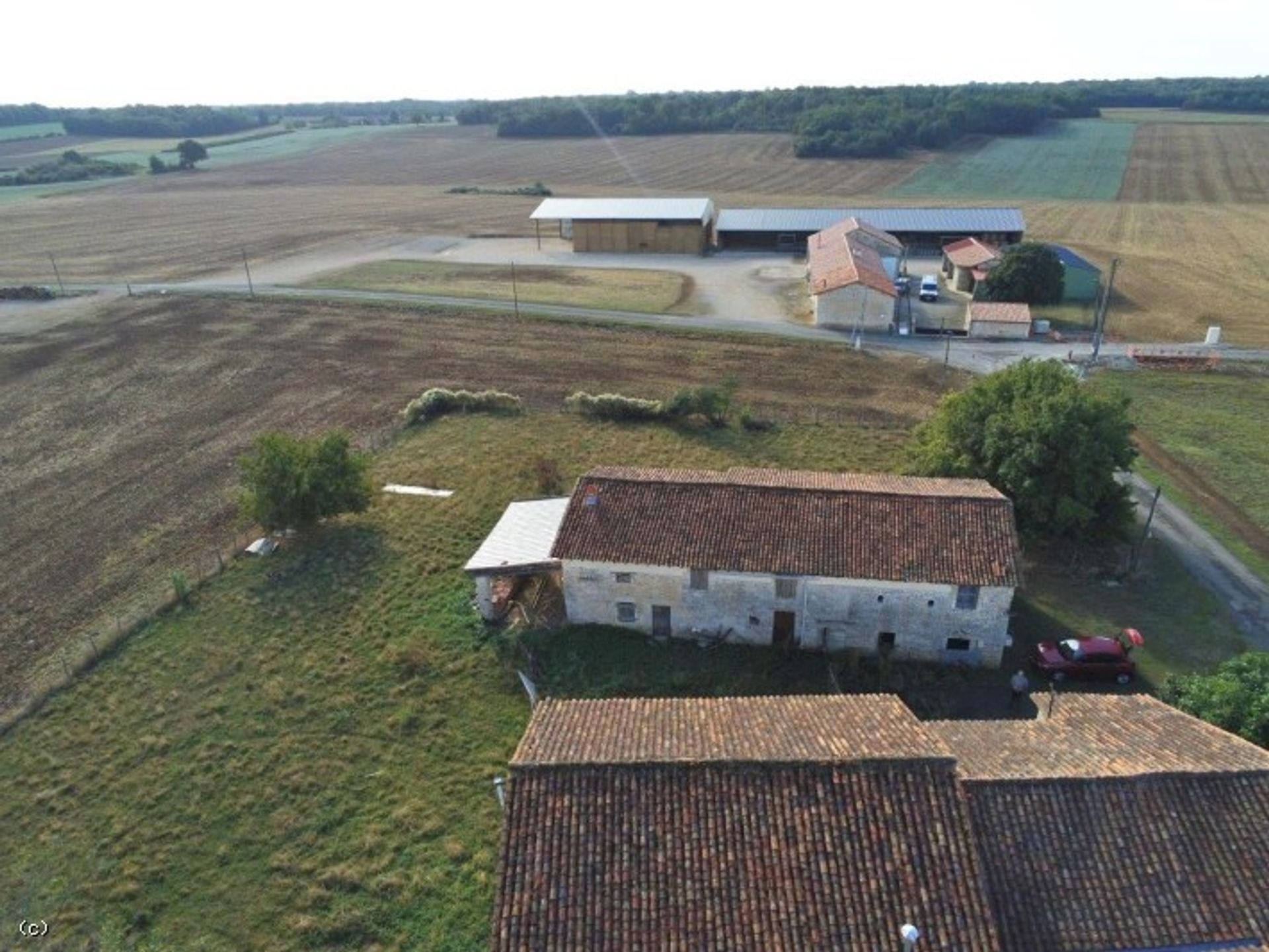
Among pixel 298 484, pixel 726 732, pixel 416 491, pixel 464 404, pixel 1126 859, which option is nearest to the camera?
pixel 1126 859

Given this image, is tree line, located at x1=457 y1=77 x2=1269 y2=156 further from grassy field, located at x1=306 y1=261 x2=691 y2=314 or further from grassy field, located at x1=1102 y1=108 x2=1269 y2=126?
grassy field, located at x1=306 y1=261 x2=691 y2=314

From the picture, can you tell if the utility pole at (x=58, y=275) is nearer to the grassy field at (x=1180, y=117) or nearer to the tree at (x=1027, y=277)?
the tree at (x=1027, y=277)

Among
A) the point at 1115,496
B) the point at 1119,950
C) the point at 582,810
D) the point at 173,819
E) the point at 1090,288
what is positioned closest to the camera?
the point at 1119,950

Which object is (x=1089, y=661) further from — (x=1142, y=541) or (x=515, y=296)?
(x=515, y=296)

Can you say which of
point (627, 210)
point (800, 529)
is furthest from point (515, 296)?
point (800, 529)

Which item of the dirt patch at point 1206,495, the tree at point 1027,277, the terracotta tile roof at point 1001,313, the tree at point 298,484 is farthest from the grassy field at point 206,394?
the tree at point 1027,277

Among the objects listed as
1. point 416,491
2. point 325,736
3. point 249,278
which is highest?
point 249,278

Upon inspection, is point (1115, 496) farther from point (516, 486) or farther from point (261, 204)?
point (261, 204)

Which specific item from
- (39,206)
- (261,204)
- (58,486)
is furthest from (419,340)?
(39,206)
